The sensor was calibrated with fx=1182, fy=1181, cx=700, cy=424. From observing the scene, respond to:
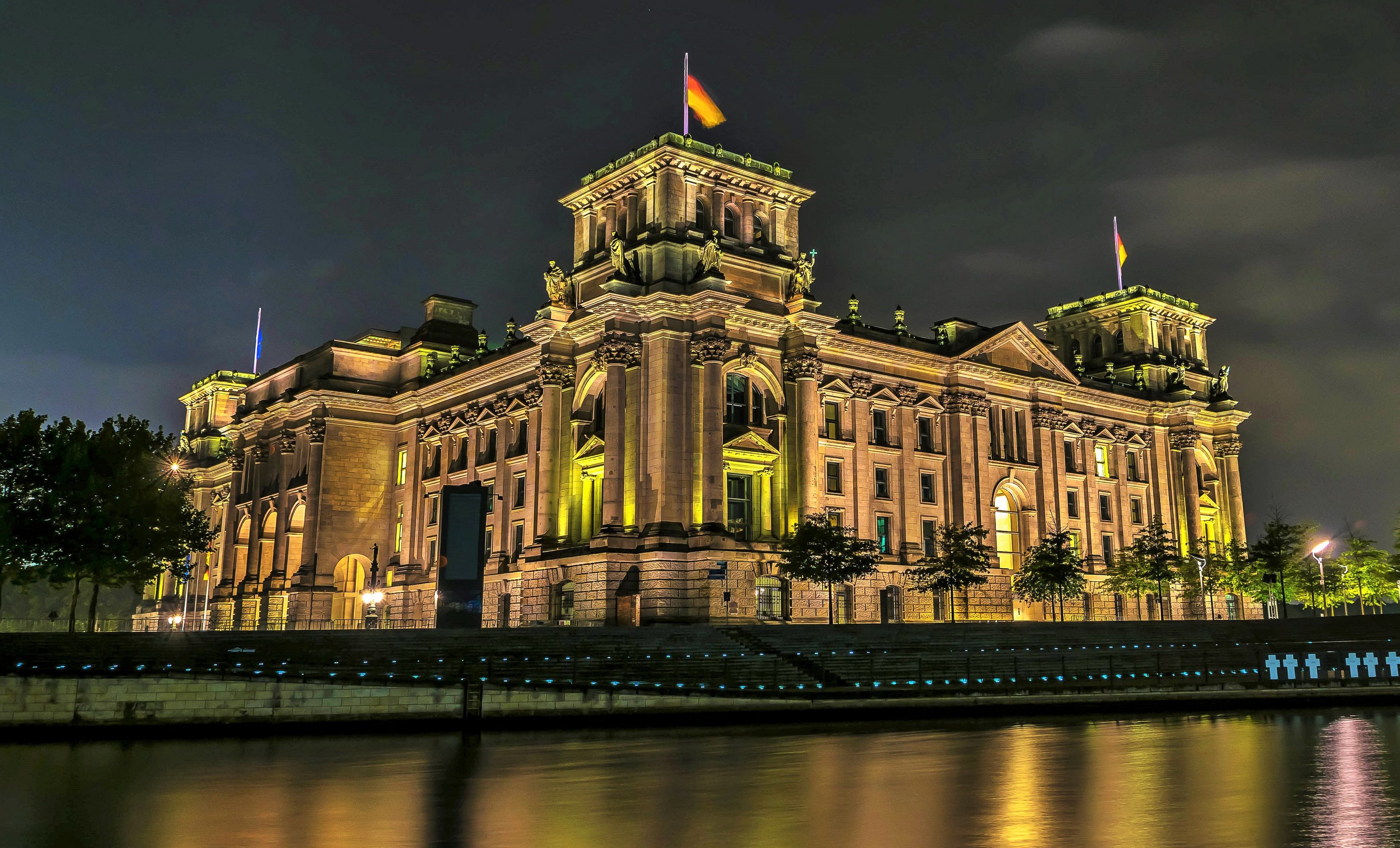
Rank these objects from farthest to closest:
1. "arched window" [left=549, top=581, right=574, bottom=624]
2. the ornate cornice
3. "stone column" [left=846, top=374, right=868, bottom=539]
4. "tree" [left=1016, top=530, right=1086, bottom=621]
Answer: the ornate cornice → "tree" [left=1016, top=530, right=1086, bottom=621] → "stone column" [left=846, top=374, right=868, bottom=539] → "arched window" [left=549, top=581, right=574, bottom=624]

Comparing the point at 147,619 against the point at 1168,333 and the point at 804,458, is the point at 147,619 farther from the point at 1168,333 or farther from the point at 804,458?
the point at 1168,333

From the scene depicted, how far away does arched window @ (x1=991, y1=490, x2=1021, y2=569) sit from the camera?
7788 cm

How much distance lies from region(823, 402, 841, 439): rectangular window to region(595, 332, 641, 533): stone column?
13.8 m

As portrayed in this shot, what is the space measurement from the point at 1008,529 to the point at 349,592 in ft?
148

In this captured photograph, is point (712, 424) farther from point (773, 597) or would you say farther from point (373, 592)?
point (373, 592)

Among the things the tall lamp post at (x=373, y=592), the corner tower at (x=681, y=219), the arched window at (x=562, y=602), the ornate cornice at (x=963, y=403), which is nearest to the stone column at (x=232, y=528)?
the tall lamp post at (x=373, y=592)

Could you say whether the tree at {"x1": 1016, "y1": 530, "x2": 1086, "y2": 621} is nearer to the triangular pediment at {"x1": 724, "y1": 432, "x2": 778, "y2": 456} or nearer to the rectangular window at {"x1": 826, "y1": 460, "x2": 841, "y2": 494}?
the rectangular window at {"x1": 826, "y1": 460, "x2": 841, "y2": 494}

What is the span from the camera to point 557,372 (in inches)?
2618

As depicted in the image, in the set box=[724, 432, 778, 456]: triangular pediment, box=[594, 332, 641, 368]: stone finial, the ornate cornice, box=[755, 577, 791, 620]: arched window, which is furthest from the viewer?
the ornate cornice

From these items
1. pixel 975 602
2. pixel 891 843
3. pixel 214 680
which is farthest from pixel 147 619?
pixel 891 843

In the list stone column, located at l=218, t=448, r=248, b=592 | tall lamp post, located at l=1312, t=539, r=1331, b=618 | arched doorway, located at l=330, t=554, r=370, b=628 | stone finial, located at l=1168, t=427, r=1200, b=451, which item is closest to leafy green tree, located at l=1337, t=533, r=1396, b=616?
tall lamp post, located at l=1312, t=539, r=1331, b=618

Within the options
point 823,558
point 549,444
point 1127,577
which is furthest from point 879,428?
point 1127,577

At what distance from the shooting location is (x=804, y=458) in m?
64.3

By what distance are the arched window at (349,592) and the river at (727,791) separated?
177 feet
